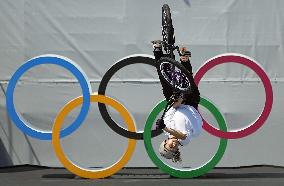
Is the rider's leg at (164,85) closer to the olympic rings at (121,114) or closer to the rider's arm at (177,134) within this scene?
the olympic rings at (121,114)

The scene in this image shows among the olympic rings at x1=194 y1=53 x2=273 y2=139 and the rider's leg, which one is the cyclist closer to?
the rider's leg

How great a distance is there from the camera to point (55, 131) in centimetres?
888

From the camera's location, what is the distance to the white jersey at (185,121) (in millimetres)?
7918

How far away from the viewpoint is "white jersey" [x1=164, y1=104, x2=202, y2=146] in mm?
7918

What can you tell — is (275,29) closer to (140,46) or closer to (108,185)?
(140,46)

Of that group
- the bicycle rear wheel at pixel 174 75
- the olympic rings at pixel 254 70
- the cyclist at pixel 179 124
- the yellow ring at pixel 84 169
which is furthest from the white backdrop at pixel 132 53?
the bicycle rear wheel at pixel 174 75

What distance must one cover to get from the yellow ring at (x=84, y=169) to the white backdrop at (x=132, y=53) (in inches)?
20.7

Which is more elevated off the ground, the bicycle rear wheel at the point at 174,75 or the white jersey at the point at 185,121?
the bicycle rear wheel at the point at 174,75

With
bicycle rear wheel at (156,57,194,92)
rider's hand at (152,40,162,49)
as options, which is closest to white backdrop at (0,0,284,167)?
rider's hand at (152,40,162,49)

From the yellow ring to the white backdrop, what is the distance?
1.72ft

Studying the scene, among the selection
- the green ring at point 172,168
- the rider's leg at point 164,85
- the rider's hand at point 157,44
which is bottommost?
the green ring at point 172,168

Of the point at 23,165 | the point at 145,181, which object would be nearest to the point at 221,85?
the point at 145,181

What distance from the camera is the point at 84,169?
8.78 metres

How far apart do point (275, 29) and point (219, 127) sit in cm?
168
